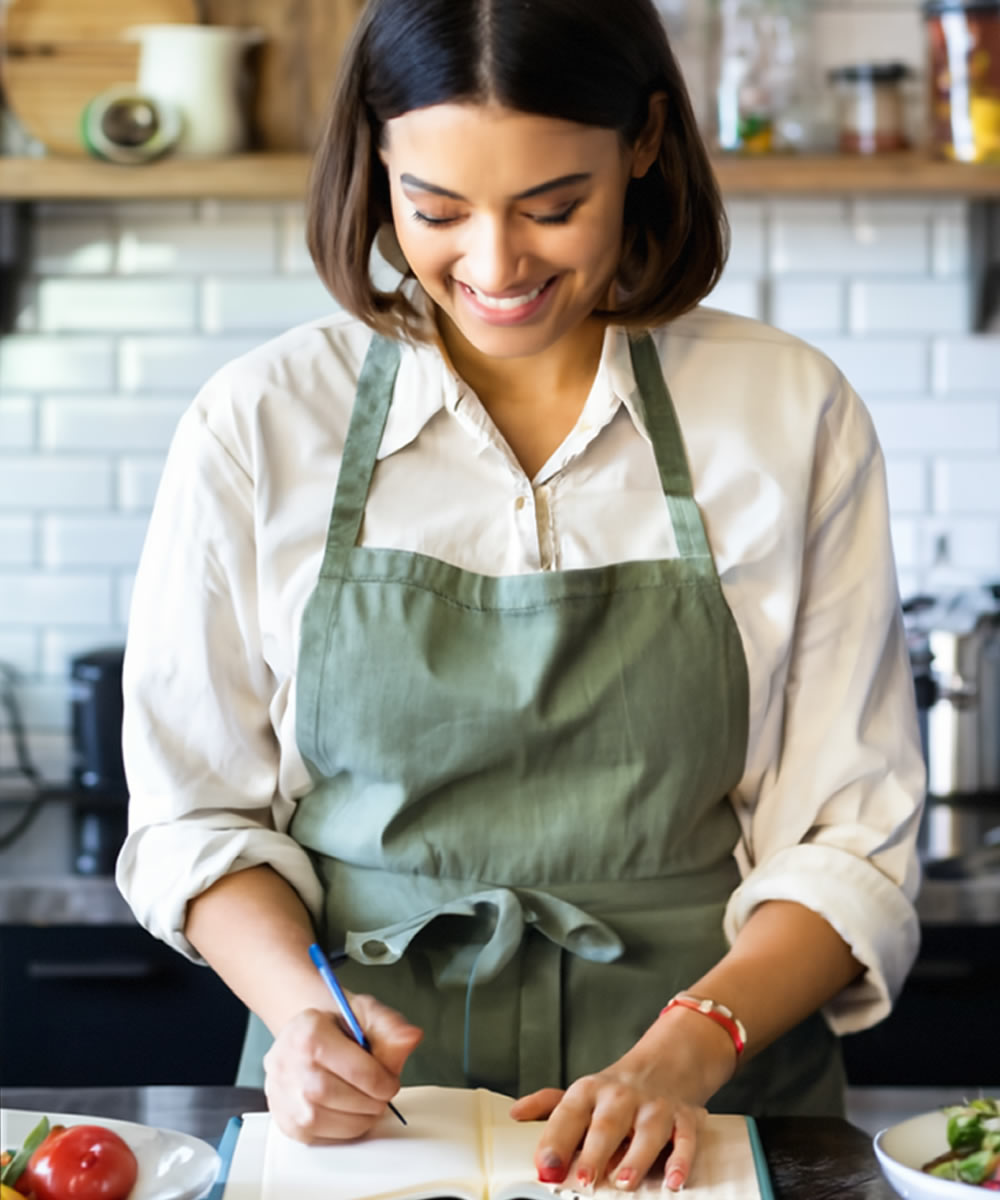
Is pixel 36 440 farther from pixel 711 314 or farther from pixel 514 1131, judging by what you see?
pixel 514 1131

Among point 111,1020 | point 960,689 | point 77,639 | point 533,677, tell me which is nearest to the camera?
point 533,677

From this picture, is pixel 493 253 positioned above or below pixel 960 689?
above

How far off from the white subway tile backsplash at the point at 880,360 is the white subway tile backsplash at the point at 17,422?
140 centimetres

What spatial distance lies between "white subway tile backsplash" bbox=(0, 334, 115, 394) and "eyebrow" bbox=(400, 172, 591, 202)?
163cm

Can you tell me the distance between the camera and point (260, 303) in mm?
2803

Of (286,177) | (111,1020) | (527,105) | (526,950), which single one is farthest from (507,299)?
(111,1020)

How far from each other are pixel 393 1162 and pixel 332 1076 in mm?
76

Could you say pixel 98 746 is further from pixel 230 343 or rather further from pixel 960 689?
pixel 960 689

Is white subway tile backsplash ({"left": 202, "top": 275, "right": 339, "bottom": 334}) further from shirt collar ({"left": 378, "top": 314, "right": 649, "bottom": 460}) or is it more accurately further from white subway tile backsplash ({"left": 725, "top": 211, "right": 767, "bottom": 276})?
shirt collar ({"left": 378, "top": 314, "right": 649, "bottom": 460})

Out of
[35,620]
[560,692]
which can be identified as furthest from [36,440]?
[560,692]

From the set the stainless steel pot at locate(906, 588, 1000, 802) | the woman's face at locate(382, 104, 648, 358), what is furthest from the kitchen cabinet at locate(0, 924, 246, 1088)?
the woman's face at locate(382, 104, 648, 358)

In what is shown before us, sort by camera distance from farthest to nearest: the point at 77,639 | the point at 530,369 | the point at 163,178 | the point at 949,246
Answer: the point at 77,639 < the point at 949,246 < the point at 163,178 < the point at 530,369

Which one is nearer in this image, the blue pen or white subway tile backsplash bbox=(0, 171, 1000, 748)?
the blue pen

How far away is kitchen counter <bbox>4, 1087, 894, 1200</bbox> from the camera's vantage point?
117 cm
